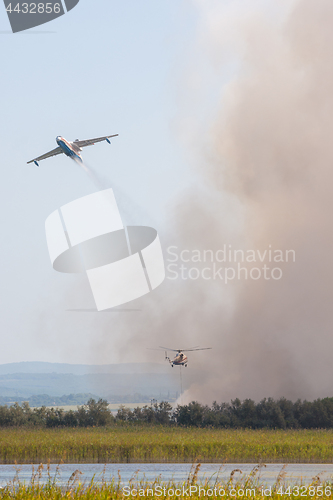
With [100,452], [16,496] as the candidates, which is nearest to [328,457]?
[100,452]

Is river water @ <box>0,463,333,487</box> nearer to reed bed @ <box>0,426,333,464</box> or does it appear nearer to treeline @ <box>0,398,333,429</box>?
reed bed @ <box>0,426,333,464</box>

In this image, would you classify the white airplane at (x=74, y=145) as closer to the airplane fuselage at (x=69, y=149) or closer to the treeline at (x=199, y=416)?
the airplane fuselage at (x=69, y=149)

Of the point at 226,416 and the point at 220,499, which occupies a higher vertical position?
the point at 226,416

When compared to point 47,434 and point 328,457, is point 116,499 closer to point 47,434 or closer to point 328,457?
point 328,457

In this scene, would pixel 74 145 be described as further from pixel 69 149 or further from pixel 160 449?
pixel 160 449

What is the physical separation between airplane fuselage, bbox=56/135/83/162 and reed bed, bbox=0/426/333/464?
132 ft

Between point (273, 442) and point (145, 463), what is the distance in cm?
1417

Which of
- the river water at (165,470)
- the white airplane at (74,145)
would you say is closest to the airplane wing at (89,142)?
the white airplane at (74,145)

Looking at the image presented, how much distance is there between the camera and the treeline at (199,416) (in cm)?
8144

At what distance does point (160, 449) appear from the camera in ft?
183

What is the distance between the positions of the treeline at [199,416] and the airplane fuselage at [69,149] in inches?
1451

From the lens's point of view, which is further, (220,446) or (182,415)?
(182,415)

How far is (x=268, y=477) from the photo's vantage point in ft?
135

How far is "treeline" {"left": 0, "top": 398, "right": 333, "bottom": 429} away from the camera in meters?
81.4
